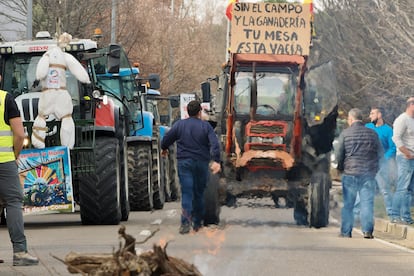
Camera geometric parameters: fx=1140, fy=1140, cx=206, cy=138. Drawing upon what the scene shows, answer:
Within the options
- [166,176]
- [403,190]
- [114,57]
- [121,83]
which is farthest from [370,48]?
[114,57]

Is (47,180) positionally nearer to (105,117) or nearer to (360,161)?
(105,117)

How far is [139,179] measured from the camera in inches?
808

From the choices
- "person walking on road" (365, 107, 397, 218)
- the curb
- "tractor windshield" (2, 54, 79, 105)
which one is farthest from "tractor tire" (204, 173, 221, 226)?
"person walking on road" (365, 107, 397, 218)

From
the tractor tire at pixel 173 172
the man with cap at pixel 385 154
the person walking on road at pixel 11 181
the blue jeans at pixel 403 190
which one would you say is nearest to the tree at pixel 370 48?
the man with cap at pixel 385 154

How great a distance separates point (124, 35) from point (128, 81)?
61.0ft

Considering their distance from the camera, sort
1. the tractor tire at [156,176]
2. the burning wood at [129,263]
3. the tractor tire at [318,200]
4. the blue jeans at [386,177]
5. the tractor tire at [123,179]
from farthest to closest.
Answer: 1. the tractor tire at [156,176]
2. the blue jeans at [386,177]
3. the tractor tire at [123,179]
4. the tractor tire at [318,200]
5. the burning wood at [129,263]

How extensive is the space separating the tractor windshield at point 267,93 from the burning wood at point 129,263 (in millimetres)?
11288

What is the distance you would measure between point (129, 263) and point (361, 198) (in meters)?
10.4

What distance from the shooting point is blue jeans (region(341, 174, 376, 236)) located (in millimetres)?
15797

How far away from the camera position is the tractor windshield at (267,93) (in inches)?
695

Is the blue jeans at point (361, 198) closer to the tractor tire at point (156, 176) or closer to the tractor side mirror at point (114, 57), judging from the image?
the tractor side mirror at point (114, 57)

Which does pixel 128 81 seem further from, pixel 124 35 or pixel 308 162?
pixel 124 35

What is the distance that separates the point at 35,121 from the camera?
1584 cm

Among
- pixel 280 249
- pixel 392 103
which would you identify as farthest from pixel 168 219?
pixel 392 103
